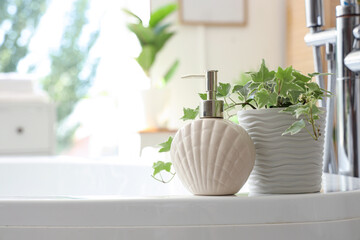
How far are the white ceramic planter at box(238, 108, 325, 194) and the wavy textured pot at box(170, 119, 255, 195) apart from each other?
25mm

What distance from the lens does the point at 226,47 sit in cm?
361

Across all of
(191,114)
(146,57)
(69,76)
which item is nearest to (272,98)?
(191,114)

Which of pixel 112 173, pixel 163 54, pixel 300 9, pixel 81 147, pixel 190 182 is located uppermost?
pixel 300 9

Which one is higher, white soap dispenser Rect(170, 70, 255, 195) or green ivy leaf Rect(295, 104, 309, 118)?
green ivy leaf Rect(295, 104, 309, 118)

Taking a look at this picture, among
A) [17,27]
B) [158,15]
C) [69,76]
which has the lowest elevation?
[69,76]

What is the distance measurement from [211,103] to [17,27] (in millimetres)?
4121

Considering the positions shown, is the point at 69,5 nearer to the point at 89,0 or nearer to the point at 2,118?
the point at 89,0

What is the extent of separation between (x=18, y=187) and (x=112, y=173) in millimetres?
282

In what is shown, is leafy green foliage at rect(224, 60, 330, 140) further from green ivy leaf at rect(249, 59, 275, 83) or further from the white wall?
the white wall

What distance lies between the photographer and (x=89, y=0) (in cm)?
450

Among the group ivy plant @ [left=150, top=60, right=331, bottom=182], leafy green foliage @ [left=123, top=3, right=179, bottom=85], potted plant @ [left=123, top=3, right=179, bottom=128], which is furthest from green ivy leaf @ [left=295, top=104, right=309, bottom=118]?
leafy green foliage @ [left=123, top=3, right=179, bottom=85]

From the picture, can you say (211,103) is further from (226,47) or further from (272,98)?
(226,47)

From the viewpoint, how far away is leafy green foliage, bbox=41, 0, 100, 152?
4527 millimetres

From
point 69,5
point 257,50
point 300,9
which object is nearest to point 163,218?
point 300,9
